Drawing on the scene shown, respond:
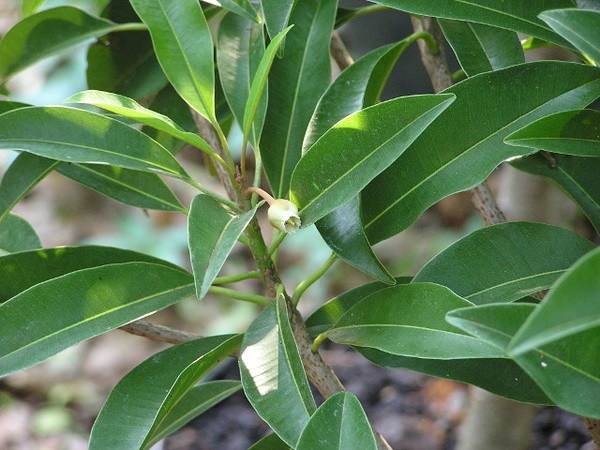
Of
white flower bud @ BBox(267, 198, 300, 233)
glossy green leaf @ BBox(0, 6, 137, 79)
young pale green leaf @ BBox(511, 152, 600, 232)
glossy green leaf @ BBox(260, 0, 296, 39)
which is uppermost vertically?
glossy green leaf @ BBox(260, 0, 296, 39)

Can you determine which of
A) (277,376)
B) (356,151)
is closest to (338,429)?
(277,376)

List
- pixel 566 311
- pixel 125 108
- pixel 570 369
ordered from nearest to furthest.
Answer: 1. pixel 566 311
2. pixel 570 369
3. pixel 125 108

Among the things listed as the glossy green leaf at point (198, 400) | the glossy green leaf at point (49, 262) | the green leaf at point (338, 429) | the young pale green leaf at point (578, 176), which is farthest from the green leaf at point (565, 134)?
the glossy green leaf at point (198, 400)

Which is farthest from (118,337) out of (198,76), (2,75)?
(198,76)

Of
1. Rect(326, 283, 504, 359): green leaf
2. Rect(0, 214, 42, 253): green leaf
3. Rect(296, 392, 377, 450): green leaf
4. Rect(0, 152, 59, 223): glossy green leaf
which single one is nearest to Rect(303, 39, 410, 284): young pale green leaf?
Rect(326, 283, 504, 359): green leaf

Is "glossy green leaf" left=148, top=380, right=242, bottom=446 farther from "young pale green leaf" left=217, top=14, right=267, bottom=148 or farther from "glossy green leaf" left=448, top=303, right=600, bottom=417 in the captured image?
"glossy green leaf" left=448, top=303, right=600, bottom=417

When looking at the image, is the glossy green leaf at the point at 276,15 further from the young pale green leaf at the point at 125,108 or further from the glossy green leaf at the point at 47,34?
the glossy green leaf at the point at 47,34

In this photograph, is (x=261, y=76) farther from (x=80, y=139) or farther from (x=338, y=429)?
(x=338, y=429)
